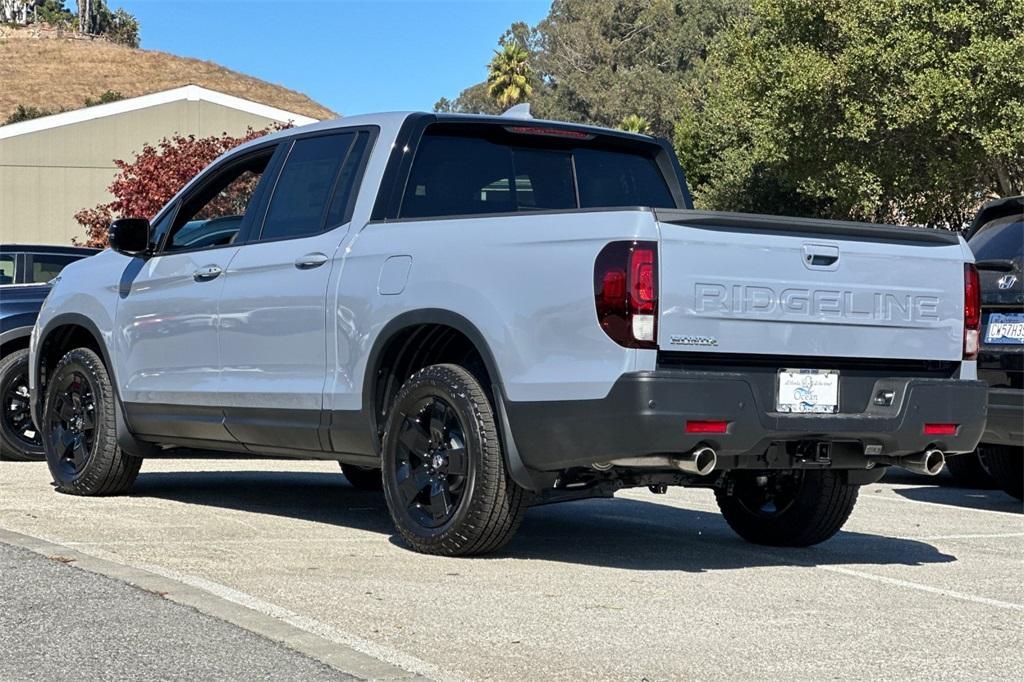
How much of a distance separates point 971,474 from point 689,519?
3694 millimetres

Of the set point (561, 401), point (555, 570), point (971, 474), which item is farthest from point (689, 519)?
Result: point (971, 474)

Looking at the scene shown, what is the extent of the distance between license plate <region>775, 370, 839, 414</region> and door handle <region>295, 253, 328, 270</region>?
7.59 ft

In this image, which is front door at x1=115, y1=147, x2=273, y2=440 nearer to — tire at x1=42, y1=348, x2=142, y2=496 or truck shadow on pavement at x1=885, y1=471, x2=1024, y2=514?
tire at x1=42, y1=348, x2=142, y2=496

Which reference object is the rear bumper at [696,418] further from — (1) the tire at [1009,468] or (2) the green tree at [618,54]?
(2) the green tree at [618,54]

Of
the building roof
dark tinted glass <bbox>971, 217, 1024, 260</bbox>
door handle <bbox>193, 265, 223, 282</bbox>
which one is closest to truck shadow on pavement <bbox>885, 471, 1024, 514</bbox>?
dark tinted glass <bbox>971, 217, 1024, 260</bbox>

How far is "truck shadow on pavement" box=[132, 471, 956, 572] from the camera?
7.41 meters

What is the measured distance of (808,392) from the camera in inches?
258

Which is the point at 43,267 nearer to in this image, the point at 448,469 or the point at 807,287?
the point at 448,469

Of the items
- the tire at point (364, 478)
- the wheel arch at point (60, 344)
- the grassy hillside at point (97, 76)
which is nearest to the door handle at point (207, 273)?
the wheel arch at point (60, 344)

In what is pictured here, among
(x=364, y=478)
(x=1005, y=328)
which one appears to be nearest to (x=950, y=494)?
(x=1005, y=328)

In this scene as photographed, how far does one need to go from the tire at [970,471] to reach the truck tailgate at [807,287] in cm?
504

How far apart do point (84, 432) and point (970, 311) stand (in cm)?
505

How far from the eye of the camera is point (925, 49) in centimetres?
3578

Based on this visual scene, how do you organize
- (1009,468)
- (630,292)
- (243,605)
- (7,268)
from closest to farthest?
(243,605) → (630,292) → (1009,468) → (7,268)
